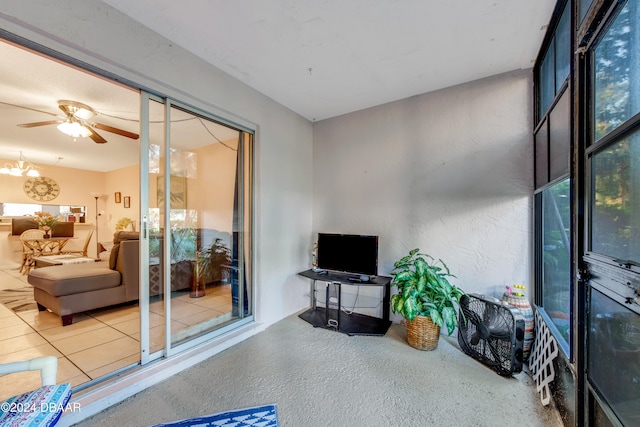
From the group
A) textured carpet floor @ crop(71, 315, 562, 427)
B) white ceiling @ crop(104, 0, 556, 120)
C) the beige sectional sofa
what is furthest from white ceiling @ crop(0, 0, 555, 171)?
textured carpet floor @ crop(71, 315, 562, 427)

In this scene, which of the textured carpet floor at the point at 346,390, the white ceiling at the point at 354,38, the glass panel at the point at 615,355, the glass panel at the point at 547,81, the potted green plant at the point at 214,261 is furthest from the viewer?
the potted green plant at the point at 214,261

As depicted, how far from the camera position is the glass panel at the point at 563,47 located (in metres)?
1.50

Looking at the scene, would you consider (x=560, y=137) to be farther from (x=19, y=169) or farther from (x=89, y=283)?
(x=19, y=169)

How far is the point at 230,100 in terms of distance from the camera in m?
2.46

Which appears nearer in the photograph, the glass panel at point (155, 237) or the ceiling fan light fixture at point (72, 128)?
the glass panel at point (155, 237)

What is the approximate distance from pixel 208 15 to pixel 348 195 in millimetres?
2215

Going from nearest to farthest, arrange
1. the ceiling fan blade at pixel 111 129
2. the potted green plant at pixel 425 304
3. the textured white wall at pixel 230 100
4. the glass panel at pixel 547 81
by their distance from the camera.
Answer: the textured white wall at pixel 230 100 → the glass panel at pixel 547 81 → the potted green plant at pixel 425 304 → the ceiling fan blade at pixel 111 129

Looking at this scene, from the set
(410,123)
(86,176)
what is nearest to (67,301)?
(410,123)

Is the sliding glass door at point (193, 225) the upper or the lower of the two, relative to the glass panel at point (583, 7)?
lower

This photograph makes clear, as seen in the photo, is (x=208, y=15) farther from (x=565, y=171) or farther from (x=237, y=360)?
(x=237, y=360)

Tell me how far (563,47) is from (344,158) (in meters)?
2.13

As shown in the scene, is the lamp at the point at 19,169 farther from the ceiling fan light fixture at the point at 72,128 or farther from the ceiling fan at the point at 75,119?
the ceiling fan light fixture at the point at 72,128

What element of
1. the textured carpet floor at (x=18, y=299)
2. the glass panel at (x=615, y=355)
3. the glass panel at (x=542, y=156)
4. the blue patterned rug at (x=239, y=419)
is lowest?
the blue patterned rug at (x=239, y=419)

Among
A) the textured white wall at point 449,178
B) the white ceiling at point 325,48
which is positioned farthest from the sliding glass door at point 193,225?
the textured white wall at point 449,178
